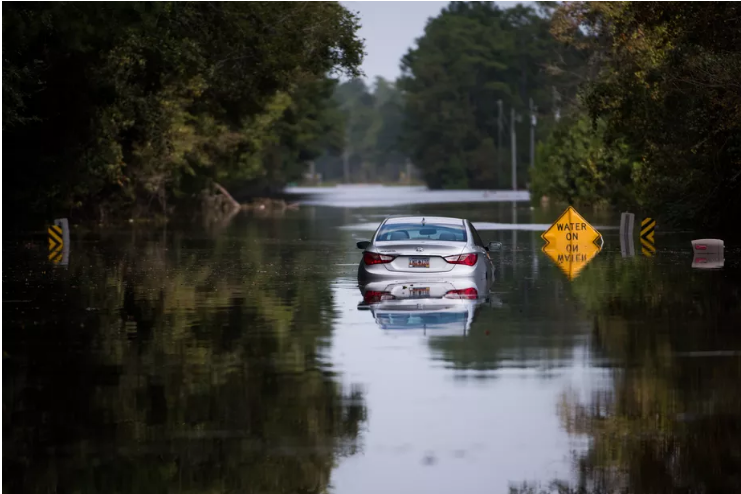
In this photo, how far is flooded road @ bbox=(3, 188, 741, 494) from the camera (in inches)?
379

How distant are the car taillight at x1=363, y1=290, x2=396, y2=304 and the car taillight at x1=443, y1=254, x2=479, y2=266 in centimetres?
106

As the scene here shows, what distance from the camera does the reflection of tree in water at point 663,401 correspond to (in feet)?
31.2

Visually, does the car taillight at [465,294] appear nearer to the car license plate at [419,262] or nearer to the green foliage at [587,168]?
the car license plate at [419,262]

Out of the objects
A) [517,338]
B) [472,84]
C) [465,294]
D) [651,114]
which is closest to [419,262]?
[465,294]

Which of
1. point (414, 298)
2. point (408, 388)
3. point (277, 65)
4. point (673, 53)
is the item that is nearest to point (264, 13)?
point (277, 65)

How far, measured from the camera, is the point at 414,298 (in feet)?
72.0

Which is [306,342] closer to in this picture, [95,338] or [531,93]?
[95,338]

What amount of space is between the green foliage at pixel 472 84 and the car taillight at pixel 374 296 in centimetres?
15060

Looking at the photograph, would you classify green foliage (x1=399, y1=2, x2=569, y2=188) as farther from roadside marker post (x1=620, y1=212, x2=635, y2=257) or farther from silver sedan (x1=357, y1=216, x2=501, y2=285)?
silver sedan (x1=357, y1=216, x2=501, y2=285)

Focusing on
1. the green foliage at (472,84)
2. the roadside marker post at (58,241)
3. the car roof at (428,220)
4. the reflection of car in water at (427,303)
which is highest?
the green foliage at (472,84)

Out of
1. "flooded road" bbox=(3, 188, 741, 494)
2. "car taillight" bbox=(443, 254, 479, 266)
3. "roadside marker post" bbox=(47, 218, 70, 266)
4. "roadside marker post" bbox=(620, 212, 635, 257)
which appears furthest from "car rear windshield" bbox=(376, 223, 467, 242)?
"roadside marker post" bbox=(620, 212, 635, 257)

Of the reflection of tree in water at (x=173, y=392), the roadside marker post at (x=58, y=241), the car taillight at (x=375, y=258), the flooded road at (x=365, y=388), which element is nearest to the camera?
the flooded road at (x=365, y=388)

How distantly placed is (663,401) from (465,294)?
10244mm

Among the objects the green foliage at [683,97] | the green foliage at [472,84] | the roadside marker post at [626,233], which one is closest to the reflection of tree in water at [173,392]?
the green foliage at [683,97]
